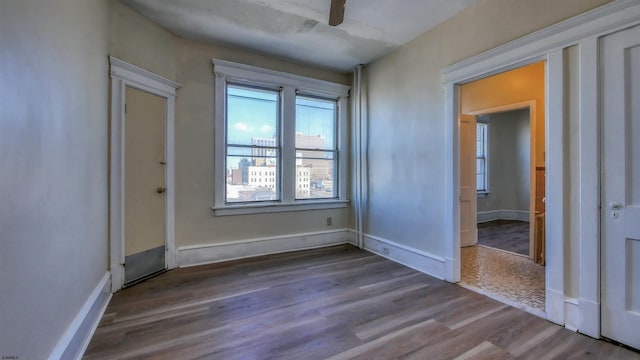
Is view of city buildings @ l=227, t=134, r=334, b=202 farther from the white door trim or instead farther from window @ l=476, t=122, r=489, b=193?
window @ l=476, t=122, r=489, b=193

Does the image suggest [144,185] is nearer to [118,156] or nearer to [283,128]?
[118,156]

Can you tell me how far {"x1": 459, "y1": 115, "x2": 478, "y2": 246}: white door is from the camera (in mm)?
4523

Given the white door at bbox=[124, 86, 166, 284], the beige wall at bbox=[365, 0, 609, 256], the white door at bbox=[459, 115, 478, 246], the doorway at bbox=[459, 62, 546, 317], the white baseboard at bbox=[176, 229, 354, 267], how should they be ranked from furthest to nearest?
the white door at bbox=[459, 115, 478, 246]
the white baseboard at bbox=[176, 229, 354, 267]
the doorway at bbox=[459, 62, 546, 317]
the white door at bbox=[124, 86, 166, 284]
the beige wall at bbox=[365, 0, 609, 256]

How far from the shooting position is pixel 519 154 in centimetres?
694

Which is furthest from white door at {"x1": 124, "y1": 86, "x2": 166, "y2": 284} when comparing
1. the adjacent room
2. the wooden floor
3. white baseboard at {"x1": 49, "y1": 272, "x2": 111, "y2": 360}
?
white baseboard at {"x1": 49, "y1": 272, "x2": 111, "y2": 360}

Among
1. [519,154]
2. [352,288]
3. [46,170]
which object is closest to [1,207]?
[46,170]

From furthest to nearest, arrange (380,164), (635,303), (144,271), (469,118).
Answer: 1. (469,118)
2. (380,164)
3. (144,271)
4. (635,303)

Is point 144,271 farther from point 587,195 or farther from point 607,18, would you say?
point 607,18

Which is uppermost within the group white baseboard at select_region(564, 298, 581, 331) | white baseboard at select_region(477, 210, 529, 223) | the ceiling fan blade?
the ceiling fan blade

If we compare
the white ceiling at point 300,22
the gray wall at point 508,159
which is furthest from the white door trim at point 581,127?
the gray wall at point 508,159

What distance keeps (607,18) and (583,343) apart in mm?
2207

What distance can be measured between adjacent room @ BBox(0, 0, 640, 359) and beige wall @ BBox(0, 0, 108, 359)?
2 cm

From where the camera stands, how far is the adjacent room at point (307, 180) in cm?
167

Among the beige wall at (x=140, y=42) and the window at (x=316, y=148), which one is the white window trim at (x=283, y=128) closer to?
the window at (x=316, y=148)
